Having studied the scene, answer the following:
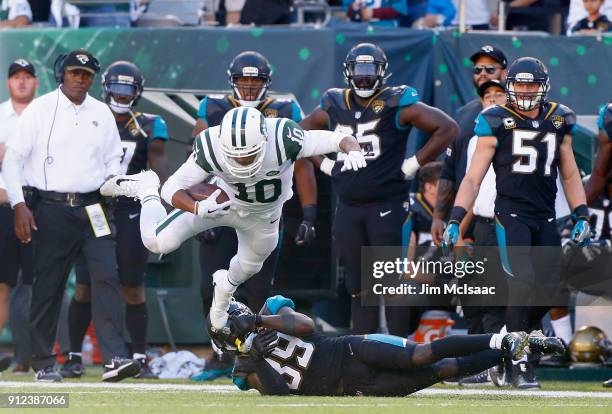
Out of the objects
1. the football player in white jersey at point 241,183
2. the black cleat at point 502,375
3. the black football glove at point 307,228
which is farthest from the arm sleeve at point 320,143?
the black cleat at point 502,375

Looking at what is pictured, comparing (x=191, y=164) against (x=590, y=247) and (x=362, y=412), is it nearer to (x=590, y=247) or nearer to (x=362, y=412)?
(x=362, y=412)

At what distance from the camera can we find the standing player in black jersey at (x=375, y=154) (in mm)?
8680

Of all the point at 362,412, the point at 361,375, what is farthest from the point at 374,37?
the point at 362,412

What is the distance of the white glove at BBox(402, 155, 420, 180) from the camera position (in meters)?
8.79

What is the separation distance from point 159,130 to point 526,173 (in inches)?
104

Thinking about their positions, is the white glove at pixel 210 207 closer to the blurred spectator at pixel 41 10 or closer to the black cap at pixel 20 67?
the black cap at pixel 20 67

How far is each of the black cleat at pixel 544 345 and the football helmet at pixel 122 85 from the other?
371cm

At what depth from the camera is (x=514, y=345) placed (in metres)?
6.77

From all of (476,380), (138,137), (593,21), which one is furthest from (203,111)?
(593,21)

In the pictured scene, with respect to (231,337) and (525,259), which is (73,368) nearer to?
(231,337)

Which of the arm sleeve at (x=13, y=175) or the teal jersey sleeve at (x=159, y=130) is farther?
the teal jersey sleeve at (x=159, y=130)

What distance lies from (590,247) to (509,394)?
210 centimetres

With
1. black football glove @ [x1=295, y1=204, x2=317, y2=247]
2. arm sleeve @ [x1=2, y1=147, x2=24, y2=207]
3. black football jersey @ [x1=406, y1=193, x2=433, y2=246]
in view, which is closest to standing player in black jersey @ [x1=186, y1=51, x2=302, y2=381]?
black football glove @ [x1=295, y1=204, x2=317, y2=247]

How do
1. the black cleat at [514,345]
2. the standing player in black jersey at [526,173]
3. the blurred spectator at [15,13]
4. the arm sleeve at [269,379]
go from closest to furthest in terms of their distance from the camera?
the black cleat at [514,345]
the arm sleeve at [269,379]
the standing player in black jersey at [526,173]
the blurred spectator at [15,13]
